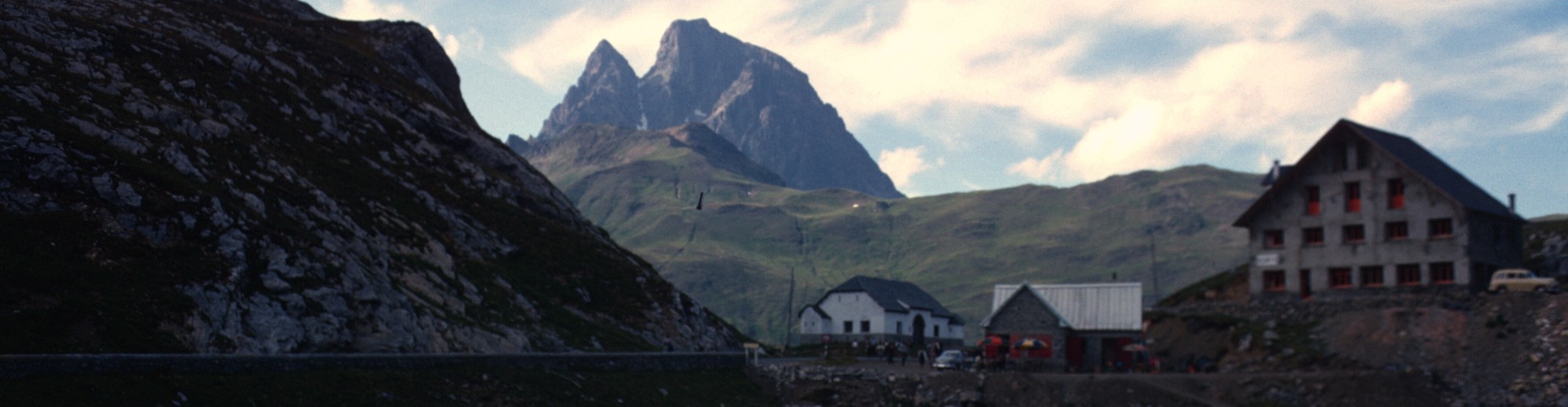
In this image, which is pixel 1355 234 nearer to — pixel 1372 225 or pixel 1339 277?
pixel 1372 225

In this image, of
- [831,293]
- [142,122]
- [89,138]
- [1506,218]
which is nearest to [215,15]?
[142,122]

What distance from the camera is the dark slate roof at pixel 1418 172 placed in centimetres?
7638

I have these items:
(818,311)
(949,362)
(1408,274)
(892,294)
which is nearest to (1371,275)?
(1408,274)

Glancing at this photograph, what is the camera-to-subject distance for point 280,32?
316 feet

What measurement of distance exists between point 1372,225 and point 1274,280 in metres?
7.72

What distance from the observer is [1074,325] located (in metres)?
81.6

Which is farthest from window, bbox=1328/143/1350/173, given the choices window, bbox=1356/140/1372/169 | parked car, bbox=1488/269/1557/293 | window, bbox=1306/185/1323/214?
parked car, bbox=1488/269/1557/293

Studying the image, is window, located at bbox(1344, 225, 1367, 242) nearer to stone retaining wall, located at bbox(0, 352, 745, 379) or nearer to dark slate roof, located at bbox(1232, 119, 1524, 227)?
dark slate roof, located at bbox(1232, 119, 1524, 227)

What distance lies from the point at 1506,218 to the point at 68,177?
84364 millimetres

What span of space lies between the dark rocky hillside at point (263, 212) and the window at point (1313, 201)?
43.9 meters

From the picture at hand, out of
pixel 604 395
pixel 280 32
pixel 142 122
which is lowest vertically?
pixel 604 395

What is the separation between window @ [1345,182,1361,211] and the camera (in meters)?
79.3

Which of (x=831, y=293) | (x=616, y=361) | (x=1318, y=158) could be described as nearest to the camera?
(x=616, y=361)

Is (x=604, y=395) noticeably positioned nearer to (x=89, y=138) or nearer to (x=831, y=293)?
(x=89, y=138)
